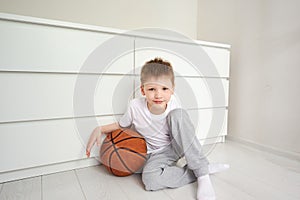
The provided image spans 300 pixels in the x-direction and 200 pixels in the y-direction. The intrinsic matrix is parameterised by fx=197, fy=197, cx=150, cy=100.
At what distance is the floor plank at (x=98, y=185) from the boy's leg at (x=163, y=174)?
0.40 feet

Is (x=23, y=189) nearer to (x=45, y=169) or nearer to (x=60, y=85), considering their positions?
(x=45, y=169)

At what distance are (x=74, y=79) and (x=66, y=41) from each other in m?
0.18

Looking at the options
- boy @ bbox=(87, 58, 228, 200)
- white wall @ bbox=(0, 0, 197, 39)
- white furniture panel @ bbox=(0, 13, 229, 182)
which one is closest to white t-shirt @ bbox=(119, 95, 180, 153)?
boy @ bbox=(87, 58, 228, 200)

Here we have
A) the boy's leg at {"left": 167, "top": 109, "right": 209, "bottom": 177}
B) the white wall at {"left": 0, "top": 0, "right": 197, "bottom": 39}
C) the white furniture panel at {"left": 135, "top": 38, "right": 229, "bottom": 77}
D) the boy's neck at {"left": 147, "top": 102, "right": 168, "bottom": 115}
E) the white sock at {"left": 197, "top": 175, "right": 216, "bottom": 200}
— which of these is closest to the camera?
the white sock at {"left": 197, "top": 175, "right": 216, "bottom": 200}

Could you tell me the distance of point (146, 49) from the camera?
3.70 ft

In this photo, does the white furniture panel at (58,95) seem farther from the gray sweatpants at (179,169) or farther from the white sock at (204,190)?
the white sock at (204,190)

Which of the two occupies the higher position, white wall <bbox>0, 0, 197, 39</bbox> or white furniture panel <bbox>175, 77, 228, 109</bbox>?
white wall <bbox>0, 0, 197, 39</bbox>

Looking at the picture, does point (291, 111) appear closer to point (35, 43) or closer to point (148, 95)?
point (148, 95)

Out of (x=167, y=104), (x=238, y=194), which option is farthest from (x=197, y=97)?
(x=238, y=194)

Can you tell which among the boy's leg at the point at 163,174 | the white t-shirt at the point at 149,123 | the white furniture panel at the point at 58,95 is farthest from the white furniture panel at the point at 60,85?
the boy's leg at the point at 163,174

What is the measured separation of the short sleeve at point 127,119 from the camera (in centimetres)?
99

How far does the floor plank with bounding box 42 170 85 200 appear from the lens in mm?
763

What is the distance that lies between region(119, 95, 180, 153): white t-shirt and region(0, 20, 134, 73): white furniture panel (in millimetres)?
228

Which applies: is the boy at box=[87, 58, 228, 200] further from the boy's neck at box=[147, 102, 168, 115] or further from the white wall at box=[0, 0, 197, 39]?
the white wall at box=[0, 0, 197, 39]
